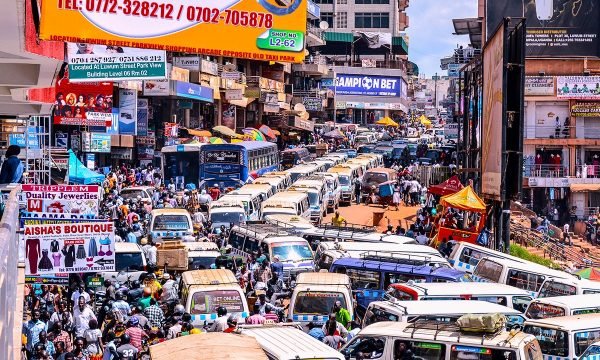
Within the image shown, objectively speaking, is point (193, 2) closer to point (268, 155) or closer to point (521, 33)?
point (521, 33)

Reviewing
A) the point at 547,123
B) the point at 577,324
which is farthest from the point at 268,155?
the point at 577,324

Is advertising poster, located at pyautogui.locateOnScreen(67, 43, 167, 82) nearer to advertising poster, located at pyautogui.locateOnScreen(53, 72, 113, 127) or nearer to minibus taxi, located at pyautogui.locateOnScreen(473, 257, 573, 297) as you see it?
minibus taxi, located at pyautogui.locateOnScreen(473, 257, 573, 297)

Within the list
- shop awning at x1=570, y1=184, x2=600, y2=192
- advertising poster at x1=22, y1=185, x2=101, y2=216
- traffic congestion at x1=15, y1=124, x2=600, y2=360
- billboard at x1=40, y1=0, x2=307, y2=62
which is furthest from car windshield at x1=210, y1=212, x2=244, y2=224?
shop awning at x1=570, y1=184, x2=600, y2=192

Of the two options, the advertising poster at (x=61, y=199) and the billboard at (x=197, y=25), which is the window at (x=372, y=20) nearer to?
the advertising poster at (x=61, y=199)

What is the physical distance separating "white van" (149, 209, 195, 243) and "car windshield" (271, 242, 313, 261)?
184 inches

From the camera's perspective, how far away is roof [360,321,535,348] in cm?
1256

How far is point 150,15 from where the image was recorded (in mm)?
10883

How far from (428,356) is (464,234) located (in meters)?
16.6

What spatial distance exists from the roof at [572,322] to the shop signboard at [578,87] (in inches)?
1527

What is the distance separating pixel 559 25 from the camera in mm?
56000

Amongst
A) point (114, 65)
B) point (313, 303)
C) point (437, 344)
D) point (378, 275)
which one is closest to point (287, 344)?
point (437, 344)

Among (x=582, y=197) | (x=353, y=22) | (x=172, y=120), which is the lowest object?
(x=582, y=197)

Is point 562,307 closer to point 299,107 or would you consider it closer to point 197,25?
point 197,25

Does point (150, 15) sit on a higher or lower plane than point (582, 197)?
higher
